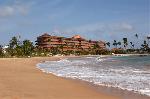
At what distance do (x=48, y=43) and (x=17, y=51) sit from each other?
30.8 m

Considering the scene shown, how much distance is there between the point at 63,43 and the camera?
136 metres

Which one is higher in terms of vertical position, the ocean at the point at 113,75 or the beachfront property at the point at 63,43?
the beachfront property at the point at 63,43

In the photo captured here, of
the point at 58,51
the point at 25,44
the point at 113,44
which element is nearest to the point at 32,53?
the point at 25,44

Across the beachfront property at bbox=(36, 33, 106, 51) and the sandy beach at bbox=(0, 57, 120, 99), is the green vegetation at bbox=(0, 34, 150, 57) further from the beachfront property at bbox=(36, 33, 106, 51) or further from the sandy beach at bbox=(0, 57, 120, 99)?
the sandy beach at bbox=(0, 57, 120, 99)

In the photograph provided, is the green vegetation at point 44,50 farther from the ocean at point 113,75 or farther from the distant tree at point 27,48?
the ocean at point 113,75

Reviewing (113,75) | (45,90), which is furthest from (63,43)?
(45,90)

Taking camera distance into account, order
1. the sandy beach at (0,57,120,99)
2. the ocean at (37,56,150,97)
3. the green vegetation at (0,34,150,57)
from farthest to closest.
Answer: the green vegetation at (0,34,150,57) < the ocean at (37,56,150,97) < the sandy beach at (0,57,120,99)

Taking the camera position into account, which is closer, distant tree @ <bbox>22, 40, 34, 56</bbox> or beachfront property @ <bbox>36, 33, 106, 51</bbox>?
distant tree @ <bbox>22, 40, 34, 56</bbox>

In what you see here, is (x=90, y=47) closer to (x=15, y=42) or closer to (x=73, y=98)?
(x=15, y=42)

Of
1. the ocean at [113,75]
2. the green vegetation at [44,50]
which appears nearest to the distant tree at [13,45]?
the green vegetation at [44,50]

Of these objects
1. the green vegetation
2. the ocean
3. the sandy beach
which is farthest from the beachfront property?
the sandy beach

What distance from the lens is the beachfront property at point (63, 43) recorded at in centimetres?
12912

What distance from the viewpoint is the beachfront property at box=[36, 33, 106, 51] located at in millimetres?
129125

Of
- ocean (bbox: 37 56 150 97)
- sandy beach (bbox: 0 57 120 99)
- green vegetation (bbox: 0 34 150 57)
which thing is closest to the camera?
sandy beach (bbox: 0 57 120 99)
